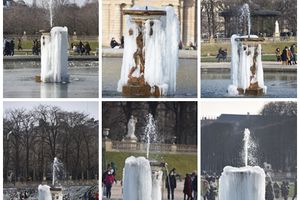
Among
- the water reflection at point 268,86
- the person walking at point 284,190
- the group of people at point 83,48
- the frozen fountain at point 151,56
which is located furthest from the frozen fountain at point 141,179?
the person walking at point 284,190

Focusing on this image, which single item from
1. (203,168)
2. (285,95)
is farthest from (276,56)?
(203,168)

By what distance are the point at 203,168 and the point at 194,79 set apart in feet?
2.29

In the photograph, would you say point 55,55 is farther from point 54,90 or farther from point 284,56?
point 284,56

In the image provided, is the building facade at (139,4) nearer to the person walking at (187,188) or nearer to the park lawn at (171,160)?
the park lawn at (171,160)

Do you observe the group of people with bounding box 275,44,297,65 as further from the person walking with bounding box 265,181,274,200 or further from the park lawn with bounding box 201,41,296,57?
the person walking with bounding box 265,181,274,200

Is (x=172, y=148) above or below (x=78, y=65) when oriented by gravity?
below

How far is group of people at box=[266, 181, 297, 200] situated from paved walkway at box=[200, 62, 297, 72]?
89 cm

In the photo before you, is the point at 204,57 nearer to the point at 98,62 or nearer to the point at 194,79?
the point at 194,79

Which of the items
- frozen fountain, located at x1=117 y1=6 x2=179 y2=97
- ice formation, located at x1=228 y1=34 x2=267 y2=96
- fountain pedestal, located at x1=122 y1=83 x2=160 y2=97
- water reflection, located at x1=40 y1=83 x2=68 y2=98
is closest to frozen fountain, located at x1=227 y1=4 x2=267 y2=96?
ice formation, located at x1=228 y1=34 x2=267 y2=96

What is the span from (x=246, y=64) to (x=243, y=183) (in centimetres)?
97

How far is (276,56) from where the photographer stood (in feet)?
31.2

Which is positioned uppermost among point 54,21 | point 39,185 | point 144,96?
point 54,21

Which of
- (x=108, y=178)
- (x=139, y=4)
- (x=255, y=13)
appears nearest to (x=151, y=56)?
(x=139, y=4)

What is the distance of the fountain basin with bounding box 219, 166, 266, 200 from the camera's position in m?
9.24
